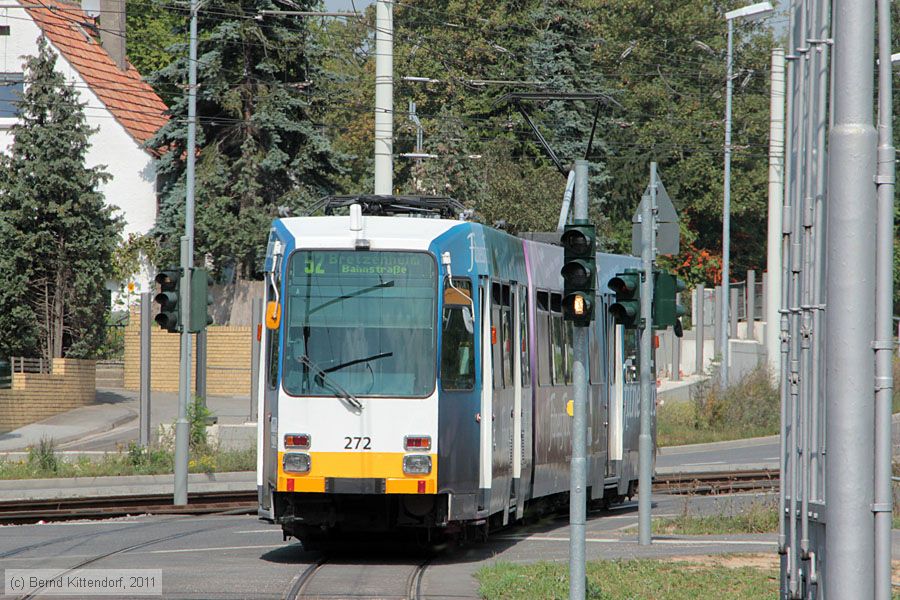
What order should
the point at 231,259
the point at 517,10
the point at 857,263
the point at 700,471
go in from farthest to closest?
the point at 517,10, the point at 231,259, the point at 700,471, the point at 857,263

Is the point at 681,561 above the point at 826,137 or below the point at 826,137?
below

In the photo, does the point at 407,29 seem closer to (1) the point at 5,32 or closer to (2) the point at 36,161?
(1) the point at 5,32

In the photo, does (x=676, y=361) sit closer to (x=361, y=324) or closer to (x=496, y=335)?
(x=496, y=335)

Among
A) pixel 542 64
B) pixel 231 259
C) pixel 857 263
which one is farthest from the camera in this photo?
pixel 542 64

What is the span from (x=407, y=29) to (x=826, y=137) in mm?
66229

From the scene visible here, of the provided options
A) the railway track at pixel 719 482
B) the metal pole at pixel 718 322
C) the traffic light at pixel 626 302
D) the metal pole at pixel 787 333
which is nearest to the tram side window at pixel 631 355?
the railway track at pixel 719 482

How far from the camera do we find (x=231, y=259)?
47.0m

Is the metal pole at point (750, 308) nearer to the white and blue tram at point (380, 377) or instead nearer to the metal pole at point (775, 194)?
the metal pole at point (775, 194)

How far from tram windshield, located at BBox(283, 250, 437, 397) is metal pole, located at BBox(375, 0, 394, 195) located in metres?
6.81

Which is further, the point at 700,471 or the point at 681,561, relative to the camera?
the point at 700,471

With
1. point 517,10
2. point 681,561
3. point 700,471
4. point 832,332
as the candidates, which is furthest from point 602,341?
point 517,10

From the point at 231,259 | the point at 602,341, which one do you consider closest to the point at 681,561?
the point at 602,341

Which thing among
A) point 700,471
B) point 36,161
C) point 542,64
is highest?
point 542,64

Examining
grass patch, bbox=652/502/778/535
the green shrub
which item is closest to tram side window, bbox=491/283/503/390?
grass patch, bbox=652/502/778/535
